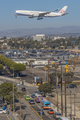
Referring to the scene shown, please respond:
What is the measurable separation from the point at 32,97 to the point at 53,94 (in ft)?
19.3

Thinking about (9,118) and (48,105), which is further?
(48,105)

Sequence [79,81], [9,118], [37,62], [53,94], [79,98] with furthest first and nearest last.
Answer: [37,62] → [79,81] → [53,94] → [79,98] → [9,118]

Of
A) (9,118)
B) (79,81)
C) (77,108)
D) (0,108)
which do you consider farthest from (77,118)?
(79,81)

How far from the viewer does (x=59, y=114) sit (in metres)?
36.9

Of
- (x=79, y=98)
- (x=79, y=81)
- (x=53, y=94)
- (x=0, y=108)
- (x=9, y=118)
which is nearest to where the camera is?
(x=9, y=118)

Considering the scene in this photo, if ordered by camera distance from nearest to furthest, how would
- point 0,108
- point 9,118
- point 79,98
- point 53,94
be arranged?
point 9,118, point 0,108, point 79,98, point 53,94

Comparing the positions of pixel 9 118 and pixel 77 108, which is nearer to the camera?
pixel 9 118

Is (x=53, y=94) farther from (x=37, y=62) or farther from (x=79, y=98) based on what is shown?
(x=37, y=62)

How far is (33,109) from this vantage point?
42125 millimetres

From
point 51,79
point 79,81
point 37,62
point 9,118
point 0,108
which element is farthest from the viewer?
point 37,62

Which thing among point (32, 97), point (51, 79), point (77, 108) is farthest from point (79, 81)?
point (77, 108)

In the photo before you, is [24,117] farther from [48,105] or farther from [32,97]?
[32,97]

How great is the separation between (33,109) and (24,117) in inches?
210

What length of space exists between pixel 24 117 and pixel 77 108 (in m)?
12.3
